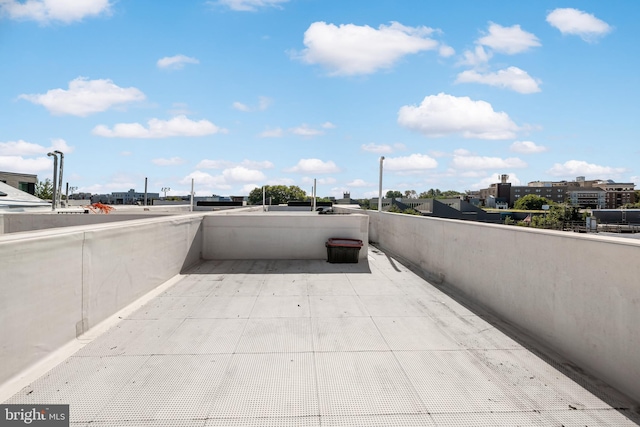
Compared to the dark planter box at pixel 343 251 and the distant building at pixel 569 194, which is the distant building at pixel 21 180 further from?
the distant building at pixel 569 194

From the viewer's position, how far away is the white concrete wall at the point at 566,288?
112 inches

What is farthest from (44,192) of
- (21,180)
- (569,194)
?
(569,194)

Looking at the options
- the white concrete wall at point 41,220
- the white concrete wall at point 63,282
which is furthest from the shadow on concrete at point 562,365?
the white concrete wall at point 41,220

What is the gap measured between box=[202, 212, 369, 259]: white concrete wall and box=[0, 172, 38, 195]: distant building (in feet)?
171

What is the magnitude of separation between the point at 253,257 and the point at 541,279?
6720 mm

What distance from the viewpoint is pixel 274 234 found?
878cm

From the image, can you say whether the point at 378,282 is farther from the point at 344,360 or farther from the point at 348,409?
the point at 348,409

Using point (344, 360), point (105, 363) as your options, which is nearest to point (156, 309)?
point (105, 363)

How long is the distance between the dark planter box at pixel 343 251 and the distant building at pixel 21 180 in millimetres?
54743

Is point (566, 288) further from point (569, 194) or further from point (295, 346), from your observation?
point (569, 194)

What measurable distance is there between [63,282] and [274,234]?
556cm

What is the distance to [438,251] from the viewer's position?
691 centimetres

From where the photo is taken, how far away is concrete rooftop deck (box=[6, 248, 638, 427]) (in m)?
2.55

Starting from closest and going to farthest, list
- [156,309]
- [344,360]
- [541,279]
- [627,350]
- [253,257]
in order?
[627,350] → [344,360] → [541,279] → [156,309] → [253,257]
